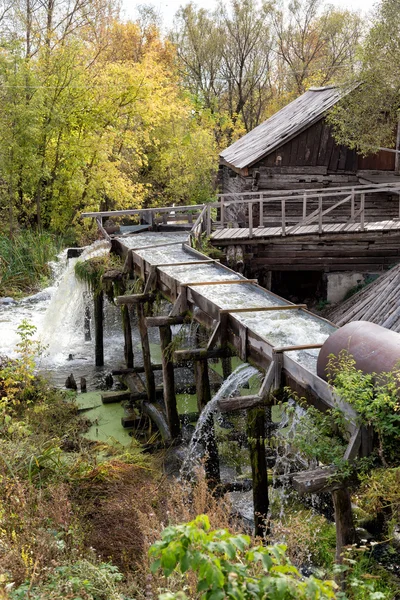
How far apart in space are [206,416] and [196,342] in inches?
194

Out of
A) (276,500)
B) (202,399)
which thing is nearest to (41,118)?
(202,399)

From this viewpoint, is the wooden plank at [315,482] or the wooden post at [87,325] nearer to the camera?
the wooden plank at [315,482]

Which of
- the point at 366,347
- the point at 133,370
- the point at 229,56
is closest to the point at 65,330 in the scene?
the point at 133,370

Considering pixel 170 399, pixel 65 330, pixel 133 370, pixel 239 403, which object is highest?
pixel 239 403

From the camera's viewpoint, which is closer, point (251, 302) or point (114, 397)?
point (251, 302)

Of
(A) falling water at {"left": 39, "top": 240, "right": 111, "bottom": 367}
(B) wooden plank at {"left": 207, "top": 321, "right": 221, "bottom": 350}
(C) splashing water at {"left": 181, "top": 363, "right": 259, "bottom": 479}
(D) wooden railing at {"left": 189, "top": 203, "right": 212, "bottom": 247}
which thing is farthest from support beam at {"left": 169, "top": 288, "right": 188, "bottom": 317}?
(A) falling water at {"left": 39, "top": 240, "right": 111, "bottom": 367}

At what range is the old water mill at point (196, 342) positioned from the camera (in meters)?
Answer: 7.29

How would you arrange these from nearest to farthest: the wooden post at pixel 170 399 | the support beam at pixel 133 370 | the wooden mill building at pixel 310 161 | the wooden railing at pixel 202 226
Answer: the wooden post at pixel 170 399, the support beam at pixel 133 370, the wooden railing at pixel 202 226, the wooden mill building at pixel 310 161

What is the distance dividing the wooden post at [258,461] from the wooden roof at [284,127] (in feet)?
39.8

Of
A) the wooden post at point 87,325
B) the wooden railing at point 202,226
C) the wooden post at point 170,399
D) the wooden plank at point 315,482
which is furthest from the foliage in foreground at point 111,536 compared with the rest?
the wooden post at point 87,325

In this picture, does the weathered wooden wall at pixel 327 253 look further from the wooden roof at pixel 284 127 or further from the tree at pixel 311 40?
the tree at pixel 311 40

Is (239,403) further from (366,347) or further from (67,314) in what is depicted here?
(67,314)

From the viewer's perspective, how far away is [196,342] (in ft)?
46.1

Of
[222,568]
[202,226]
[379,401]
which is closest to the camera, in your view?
[222,568]
